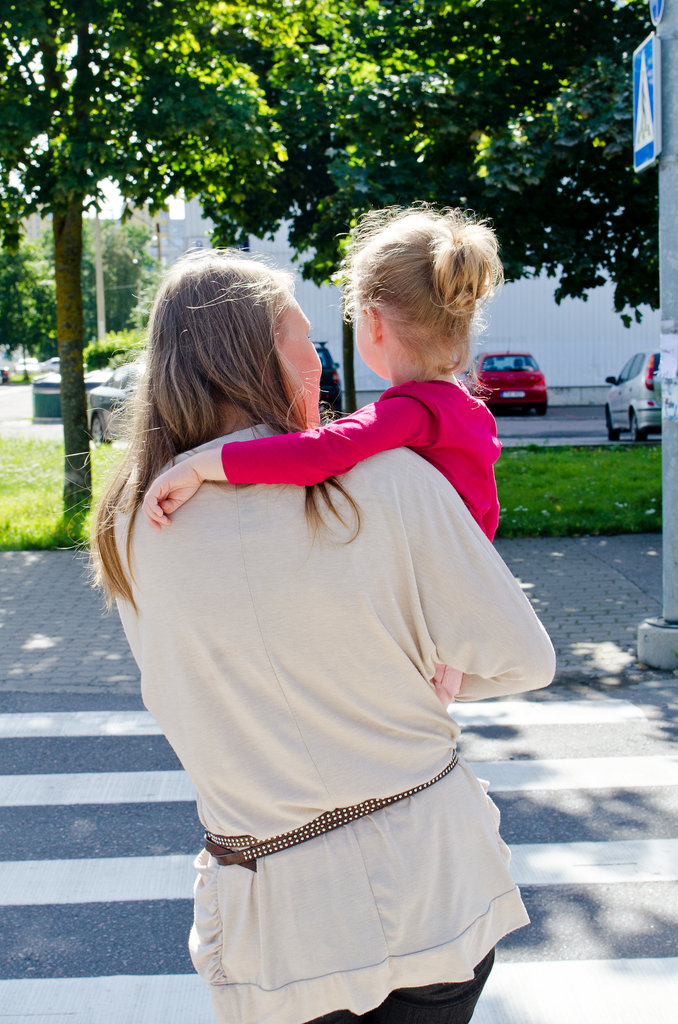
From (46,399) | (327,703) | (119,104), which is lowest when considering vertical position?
(327,703)

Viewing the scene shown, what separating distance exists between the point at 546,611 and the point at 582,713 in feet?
7.32

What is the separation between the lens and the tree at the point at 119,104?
9391 millimetres

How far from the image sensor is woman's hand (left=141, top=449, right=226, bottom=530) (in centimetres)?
140

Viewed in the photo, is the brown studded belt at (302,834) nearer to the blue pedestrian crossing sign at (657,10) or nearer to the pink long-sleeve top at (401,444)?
the pink long-sleeve top at (401,444)

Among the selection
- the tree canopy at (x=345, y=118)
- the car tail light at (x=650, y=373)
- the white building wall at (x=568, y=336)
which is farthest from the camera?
the white building wall at (x=568, y=336)

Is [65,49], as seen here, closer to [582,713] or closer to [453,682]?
[582,713]

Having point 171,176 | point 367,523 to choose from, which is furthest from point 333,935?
point 171,176

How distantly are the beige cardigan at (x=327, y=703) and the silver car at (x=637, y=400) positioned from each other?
17.4 metres

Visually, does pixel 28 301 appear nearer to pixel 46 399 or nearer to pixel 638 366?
pixel 46 399

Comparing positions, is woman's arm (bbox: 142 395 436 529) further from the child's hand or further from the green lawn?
the green lawn

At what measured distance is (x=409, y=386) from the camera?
158 centimetres

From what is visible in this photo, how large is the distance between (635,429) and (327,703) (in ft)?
62.5

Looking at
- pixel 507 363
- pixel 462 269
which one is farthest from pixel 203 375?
pixel 507 363

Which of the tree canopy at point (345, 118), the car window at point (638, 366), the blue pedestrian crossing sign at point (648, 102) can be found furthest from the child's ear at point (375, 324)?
the car window at point (638, 366)
